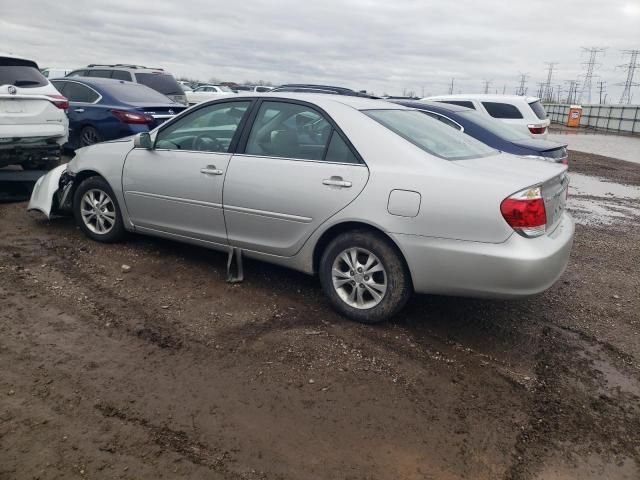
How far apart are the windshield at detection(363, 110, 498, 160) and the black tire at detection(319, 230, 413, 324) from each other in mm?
761

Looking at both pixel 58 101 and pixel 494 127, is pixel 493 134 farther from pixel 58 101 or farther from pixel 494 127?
pixel 58 101

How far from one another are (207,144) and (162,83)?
9771 mm

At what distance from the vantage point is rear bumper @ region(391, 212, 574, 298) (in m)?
3.37

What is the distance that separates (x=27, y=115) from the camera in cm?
681

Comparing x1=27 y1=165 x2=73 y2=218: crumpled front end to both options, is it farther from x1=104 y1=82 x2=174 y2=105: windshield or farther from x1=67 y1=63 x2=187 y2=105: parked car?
x1=67 y1=63 x2=187 y2=105: parked car

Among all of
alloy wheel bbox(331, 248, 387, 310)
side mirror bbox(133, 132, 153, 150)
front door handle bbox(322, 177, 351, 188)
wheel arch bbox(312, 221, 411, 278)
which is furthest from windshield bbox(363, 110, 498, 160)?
side mirror bbox(133, 132, 153, 150)

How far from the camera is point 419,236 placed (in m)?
3.55

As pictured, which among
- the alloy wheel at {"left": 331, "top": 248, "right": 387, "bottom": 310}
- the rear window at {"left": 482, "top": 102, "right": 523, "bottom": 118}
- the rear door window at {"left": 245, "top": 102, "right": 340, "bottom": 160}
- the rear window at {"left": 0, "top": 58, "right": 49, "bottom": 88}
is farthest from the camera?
the rear window at {"left": 482, "top": 102, "right": 523, "bottom": 118}

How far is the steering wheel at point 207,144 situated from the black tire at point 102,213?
42.3 inches

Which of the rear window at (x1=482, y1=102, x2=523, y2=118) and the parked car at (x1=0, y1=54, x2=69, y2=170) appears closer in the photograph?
the parked car at (x1=0, y1=54, x2=69, y2=170)

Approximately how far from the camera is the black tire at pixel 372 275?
12.2 ft

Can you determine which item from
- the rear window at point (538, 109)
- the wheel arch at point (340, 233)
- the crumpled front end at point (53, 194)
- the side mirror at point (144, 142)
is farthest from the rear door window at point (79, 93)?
the rear window at point (538, 109)

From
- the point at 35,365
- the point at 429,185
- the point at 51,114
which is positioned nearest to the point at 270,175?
the point at 429,185

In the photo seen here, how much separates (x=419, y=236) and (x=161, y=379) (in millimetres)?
1817
